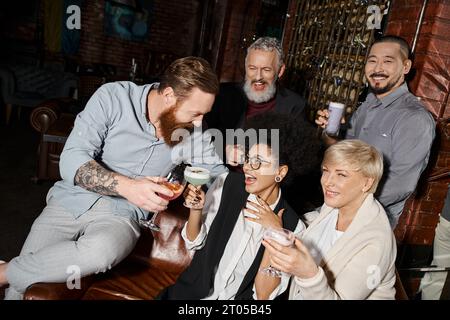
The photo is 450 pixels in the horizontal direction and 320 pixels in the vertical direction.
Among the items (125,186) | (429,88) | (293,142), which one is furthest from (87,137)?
(429,88)

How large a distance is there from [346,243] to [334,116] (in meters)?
0.88

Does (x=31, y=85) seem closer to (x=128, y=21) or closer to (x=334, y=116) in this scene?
(x=128, y=21)

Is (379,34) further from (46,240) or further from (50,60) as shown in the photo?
(50,60)

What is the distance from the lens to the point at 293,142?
6.40 feet

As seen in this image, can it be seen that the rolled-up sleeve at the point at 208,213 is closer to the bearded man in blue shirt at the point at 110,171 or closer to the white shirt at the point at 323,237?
the bearded man in blue shirt at the point at 110,171

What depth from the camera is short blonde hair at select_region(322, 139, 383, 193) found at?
1.64 metres

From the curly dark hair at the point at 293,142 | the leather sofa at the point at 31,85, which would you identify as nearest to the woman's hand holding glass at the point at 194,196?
the curly dark hair at the point at 293,142

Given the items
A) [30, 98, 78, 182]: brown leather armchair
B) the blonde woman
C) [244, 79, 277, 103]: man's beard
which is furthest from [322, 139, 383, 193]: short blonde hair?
[30, 98, 78, 182]: brown leather armchair

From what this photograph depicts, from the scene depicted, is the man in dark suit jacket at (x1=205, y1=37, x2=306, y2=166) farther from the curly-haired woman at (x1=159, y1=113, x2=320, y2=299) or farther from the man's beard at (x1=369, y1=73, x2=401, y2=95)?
the curly-haired woman at (x1=159, y1=113, x2=320, y2=299)

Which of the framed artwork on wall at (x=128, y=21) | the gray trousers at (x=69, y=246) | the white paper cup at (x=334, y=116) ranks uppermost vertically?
the framed artwork on wall at (x=128, y=21)

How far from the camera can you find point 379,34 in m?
3.11

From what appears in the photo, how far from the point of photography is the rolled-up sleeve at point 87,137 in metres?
1.84

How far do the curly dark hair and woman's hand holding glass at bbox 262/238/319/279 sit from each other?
0.66m
